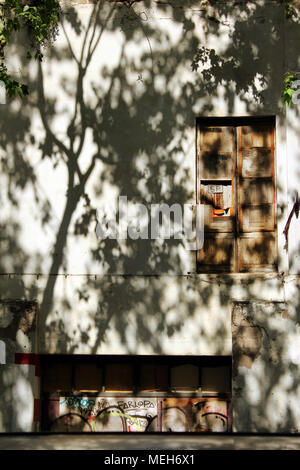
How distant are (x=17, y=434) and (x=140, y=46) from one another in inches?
213

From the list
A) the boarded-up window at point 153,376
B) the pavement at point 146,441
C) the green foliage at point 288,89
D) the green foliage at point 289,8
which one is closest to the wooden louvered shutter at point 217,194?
the green foliage at point 288,89

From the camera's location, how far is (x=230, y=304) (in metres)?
8.91

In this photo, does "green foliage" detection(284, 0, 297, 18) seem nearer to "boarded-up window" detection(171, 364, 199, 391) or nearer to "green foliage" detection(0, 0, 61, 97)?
"green foliage" detection(0, 0, 61, 97)

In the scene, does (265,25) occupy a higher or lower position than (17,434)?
higher

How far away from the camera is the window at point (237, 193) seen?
917cm

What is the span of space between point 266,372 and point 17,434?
3.29m

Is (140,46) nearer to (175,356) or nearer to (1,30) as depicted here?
(1,30)

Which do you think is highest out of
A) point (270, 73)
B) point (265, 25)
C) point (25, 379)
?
point (265, 25)

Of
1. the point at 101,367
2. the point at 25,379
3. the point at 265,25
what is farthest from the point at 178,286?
the point at 265,25

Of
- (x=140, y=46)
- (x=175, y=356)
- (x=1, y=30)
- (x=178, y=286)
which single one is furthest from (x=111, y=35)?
(x=175, y=356)

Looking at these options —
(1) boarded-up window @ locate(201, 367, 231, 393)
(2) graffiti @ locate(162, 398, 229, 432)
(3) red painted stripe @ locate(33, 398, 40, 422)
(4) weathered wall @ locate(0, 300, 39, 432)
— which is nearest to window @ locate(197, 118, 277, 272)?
(1) boarded-up window @ locate(201, 367, 231, 393)

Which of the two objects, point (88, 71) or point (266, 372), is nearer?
point (266, 372)

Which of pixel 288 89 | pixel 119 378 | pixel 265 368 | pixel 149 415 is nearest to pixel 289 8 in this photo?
pixel 288 89

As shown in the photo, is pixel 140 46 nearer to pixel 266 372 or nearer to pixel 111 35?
pixel 111 35
